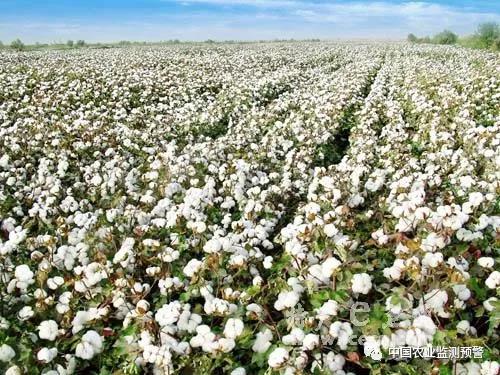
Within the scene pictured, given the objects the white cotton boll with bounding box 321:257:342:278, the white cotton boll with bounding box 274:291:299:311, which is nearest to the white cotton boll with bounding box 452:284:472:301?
the white cotton boll with bounding box 321:257:342:278

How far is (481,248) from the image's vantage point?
136 inches

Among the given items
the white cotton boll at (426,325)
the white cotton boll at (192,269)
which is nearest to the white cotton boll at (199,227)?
the white cotton boll at (192,269)

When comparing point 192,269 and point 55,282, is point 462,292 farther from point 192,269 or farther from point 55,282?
point 55,282

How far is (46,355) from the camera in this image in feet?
8.59

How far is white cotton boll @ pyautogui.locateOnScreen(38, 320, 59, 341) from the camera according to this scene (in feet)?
9.14

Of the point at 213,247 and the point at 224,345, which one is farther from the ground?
the point at 213,247

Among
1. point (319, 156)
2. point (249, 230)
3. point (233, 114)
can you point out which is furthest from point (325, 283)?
point (233, 114)

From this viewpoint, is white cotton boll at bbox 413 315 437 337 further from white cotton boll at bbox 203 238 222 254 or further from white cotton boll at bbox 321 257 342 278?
white cotton boll at bbox 203 238 222 254

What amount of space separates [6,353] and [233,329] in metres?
1.18

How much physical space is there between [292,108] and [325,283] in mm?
9839

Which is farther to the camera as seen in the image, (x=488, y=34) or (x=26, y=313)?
(x=488, y=34)

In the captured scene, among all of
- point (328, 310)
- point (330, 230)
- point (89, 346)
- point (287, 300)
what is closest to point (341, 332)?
point (328, 310)

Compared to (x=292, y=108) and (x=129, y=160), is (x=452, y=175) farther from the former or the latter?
(x=292, y=108)

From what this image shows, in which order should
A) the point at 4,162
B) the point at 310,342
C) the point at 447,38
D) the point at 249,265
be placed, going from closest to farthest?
the point at 310,342 < the point at 249,265 < the point at 4,162 < the point at 447,38
